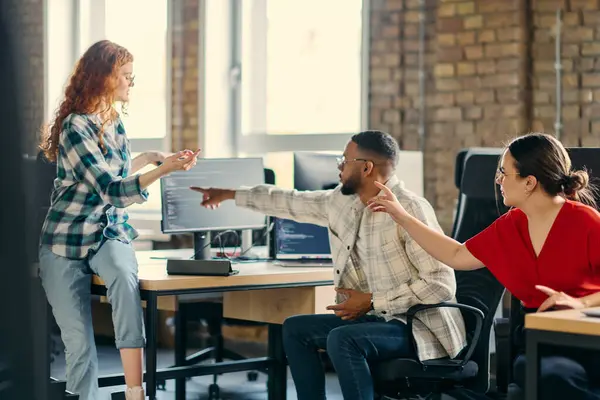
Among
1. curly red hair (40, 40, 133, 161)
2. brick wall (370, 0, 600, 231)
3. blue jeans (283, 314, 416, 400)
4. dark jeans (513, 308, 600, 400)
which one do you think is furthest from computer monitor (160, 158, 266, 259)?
dark jeans (513, 308, 600, 400)

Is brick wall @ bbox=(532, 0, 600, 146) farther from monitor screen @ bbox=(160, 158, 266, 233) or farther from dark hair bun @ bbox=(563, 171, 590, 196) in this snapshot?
dark hair bun @ bbox=(563, 171, 590, 196)

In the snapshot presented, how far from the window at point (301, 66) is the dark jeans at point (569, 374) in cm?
291

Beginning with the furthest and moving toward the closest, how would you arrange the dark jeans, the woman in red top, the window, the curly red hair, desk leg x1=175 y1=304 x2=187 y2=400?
the window
desk leg x1=175 y1=304 x2=187 y2=400
the curly red hair
the woman in red top
the dark jeans

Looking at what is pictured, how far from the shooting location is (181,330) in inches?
162

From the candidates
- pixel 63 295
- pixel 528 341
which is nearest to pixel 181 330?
pixel 63 295

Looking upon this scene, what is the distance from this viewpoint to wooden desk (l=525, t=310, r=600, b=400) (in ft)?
5.71

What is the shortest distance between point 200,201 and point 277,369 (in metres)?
0.77

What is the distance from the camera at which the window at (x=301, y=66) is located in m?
4.90

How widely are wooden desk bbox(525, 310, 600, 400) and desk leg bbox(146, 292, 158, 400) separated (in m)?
1.30

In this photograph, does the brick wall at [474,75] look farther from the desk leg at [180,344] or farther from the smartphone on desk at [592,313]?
the smartphone on desk at [592,313]

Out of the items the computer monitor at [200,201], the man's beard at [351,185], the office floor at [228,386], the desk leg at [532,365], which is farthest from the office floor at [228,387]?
the desk leg at [532,365]

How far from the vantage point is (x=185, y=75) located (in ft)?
18.0

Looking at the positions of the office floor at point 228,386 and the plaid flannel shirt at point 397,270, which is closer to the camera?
the plaid flannel shirt at point 397,270

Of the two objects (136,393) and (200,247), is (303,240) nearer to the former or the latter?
(200,247)
